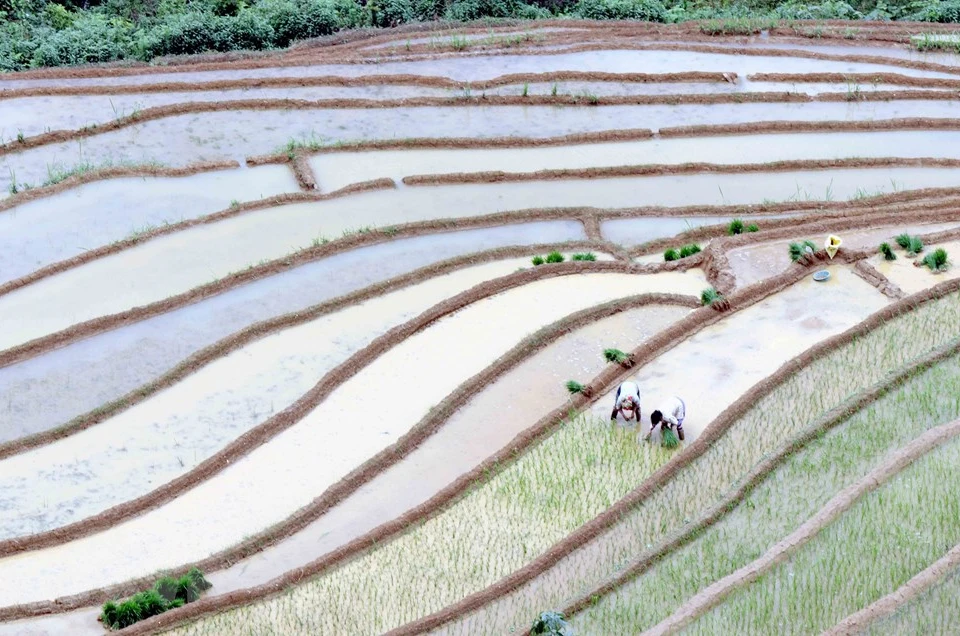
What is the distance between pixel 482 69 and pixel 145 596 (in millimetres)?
11922

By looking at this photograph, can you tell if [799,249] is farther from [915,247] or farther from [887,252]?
[915,247]

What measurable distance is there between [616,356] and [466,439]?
5.59 ft

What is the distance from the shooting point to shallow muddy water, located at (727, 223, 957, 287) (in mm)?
16453

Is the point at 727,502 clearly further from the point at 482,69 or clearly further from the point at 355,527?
the point at 482,69

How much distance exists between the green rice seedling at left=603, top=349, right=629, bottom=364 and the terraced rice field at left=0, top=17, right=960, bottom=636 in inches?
5.5

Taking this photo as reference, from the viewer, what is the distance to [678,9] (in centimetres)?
2567

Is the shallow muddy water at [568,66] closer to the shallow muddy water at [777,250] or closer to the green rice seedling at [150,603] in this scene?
the shallow muddy water at [777,250]

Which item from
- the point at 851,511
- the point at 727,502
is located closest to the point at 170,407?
the point at 727,502

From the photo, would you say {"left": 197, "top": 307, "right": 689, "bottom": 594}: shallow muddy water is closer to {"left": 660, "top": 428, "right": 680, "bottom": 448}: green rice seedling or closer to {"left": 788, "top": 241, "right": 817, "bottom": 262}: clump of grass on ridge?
{"left": 660, "top": 428, "right": 680, "bottom": 448}: green rice seedling

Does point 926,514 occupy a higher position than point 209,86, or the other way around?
point 209,86

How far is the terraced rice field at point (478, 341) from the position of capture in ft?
39.5

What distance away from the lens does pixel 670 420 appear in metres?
13.5

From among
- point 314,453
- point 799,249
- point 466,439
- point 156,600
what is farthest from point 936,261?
point 156,600

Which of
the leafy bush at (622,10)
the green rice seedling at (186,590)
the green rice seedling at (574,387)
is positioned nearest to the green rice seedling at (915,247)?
the green rice seedling at (574,387)
